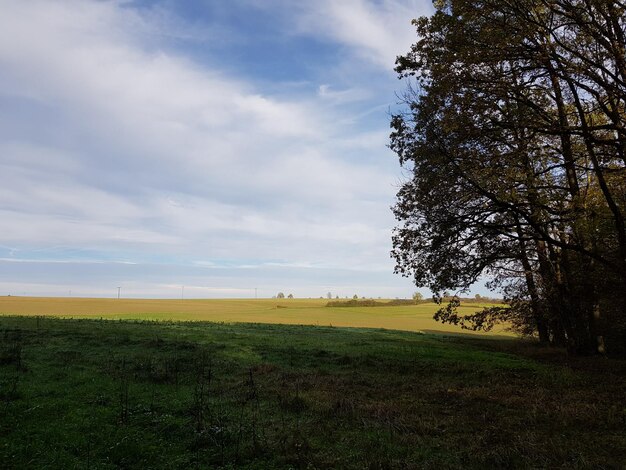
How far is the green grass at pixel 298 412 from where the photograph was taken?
26.5 ft

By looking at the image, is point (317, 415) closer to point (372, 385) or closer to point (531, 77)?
point (372, 385)

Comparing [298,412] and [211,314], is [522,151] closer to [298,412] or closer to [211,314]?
[298,412]

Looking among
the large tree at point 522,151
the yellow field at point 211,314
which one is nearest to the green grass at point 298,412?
the large tree at point 522,151

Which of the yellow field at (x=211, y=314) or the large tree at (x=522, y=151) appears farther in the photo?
the yellow field at (x=211, y=314)

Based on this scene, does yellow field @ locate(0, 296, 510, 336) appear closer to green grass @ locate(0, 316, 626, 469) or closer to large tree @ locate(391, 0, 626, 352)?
large tree @ locate(391, 0, 626, 352)

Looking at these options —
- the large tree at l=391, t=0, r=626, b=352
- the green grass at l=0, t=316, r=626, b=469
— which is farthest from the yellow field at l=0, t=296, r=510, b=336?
the green grass at l=0, t=316, r=626, b=469

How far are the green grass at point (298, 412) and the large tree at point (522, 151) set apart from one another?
597 cm

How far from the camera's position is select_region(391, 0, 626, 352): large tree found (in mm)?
15109

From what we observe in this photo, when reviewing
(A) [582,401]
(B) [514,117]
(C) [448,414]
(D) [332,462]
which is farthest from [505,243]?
(D) [332,462]

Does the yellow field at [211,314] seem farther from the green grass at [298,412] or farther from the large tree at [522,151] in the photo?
the green grass at [298,412]

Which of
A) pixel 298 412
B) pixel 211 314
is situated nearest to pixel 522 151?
pixel 298 412

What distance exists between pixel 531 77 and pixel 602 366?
1350 cm

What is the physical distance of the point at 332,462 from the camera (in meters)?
7.76

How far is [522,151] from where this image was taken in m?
17.8
